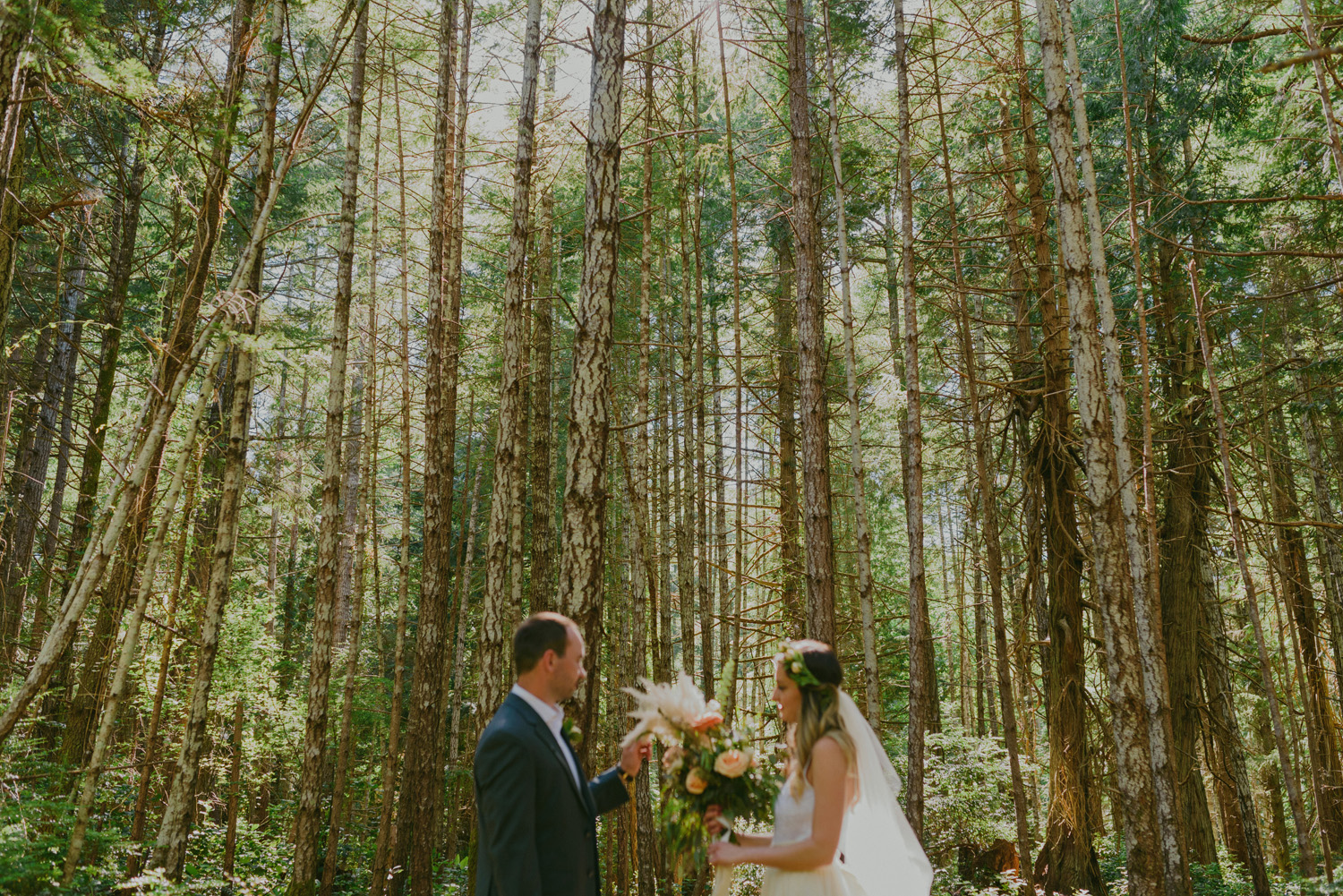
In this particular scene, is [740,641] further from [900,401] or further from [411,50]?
[411,50]

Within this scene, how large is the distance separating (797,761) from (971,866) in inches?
427

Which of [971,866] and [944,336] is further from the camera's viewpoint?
[944,336]

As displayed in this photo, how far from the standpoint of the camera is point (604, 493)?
212 inches

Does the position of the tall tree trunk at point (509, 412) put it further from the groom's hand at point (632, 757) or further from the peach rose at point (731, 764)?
the peach rose at point (731, 764)

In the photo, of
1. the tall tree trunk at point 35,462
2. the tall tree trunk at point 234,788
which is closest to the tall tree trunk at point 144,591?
the tall tree trunk at point 234,788

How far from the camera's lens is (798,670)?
311 centimetres

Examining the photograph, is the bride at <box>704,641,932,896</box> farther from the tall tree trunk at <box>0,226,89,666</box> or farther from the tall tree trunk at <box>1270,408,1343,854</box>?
the tall tree trunk at <box>0,226,89,666</box>

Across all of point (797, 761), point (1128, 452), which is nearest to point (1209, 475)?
point (1128, 452)

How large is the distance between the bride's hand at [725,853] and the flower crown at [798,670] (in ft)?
2.19

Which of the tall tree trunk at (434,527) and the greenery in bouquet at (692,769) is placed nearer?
the greenery in bouquet at (692,769)

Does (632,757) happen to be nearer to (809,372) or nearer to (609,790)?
(609,790)

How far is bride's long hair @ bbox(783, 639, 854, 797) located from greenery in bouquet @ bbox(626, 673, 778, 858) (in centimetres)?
18

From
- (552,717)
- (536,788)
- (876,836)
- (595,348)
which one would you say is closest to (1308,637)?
(876,836)

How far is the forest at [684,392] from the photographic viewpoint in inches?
221
